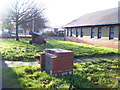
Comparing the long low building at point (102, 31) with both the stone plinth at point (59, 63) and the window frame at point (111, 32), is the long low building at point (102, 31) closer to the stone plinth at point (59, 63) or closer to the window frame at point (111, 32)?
the window frame at point (111, 32)

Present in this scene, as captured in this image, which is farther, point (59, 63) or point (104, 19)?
point (104, 19)

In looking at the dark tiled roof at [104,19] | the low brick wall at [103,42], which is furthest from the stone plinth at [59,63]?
the dark tiled roof at [104,19]

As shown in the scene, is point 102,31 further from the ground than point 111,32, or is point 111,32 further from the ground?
point 102,31

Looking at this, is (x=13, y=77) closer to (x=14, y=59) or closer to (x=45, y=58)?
(x=45, y=58)

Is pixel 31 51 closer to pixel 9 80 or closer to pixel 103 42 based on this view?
pixel 9 80

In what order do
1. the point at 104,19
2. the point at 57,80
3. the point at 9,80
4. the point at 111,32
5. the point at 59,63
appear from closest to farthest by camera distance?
1. the point at 9,80
2. the point at 57,80
3. the point at 59,63
4. the point at 111,32
5. the point at 104,19

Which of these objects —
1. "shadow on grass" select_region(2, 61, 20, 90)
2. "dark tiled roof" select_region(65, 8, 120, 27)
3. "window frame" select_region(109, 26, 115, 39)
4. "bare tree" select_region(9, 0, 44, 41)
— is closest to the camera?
"shadow on grass" select_region(2, 61, 20, 90)

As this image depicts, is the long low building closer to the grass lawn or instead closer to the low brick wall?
the low brick wall

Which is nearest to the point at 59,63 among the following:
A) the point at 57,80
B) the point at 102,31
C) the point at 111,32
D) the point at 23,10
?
the point at 57,80

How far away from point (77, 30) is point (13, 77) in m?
18.0

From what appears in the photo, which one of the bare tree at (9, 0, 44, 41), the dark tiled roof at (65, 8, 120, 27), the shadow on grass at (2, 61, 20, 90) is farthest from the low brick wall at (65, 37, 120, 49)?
the shadow on grass at (2, 61, 20, 90)

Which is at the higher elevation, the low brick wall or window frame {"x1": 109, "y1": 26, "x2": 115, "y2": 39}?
window frame {"x1": 109, "y1": 26, "x2": 115, "y2": 39}

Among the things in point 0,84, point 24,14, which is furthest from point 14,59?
point 24,14

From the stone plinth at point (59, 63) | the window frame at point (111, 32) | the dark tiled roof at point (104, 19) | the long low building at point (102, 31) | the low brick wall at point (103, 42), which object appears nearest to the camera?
the stone plinth at point (59, 63)
